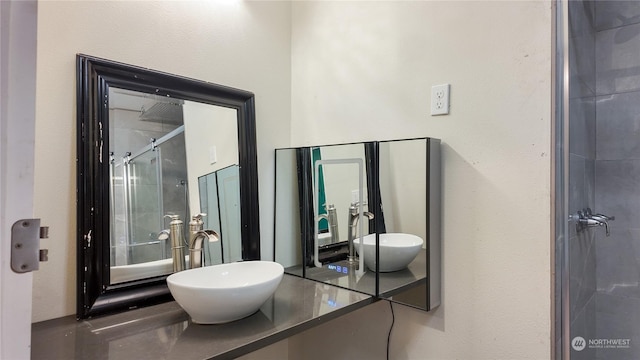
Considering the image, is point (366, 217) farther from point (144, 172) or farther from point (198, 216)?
point (144, 172)

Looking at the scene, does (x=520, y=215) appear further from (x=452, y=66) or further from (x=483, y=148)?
(x=452, y=66)

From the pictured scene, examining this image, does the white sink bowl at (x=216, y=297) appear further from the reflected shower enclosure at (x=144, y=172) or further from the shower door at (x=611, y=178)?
the shower door at (x=611, y=178)

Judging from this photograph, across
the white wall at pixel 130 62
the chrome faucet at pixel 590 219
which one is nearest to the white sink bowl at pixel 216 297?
the white wall at pixel 130 62

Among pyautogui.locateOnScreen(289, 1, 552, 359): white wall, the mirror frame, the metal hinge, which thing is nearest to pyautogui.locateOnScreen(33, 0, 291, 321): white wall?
the mirror frame

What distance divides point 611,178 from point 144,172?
2.08 meters

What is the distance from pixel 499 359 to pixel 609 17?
66.4 inches

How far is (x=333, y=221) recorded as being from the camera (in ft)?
4.88

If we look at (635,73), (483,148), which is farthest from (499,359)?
(635,73)

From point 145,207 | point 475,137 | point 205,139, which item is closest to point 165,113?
point 205,139

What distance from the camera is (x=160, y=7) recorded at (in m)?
1.26

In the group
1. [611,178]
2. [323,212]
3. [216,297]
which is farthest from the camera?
[611,178]

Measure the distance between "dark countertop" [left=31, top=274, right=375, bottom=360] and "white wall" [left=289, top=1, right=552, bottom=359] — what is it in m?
0.36

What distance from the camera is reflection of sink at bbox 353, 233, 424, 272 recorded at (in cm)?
124

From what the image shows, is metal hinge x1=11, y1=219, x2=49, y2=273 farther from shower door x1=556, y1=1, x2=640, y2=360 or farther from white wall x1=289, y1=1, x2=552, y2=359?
shower door x1=556, y1=1, x2=640, y2=360
